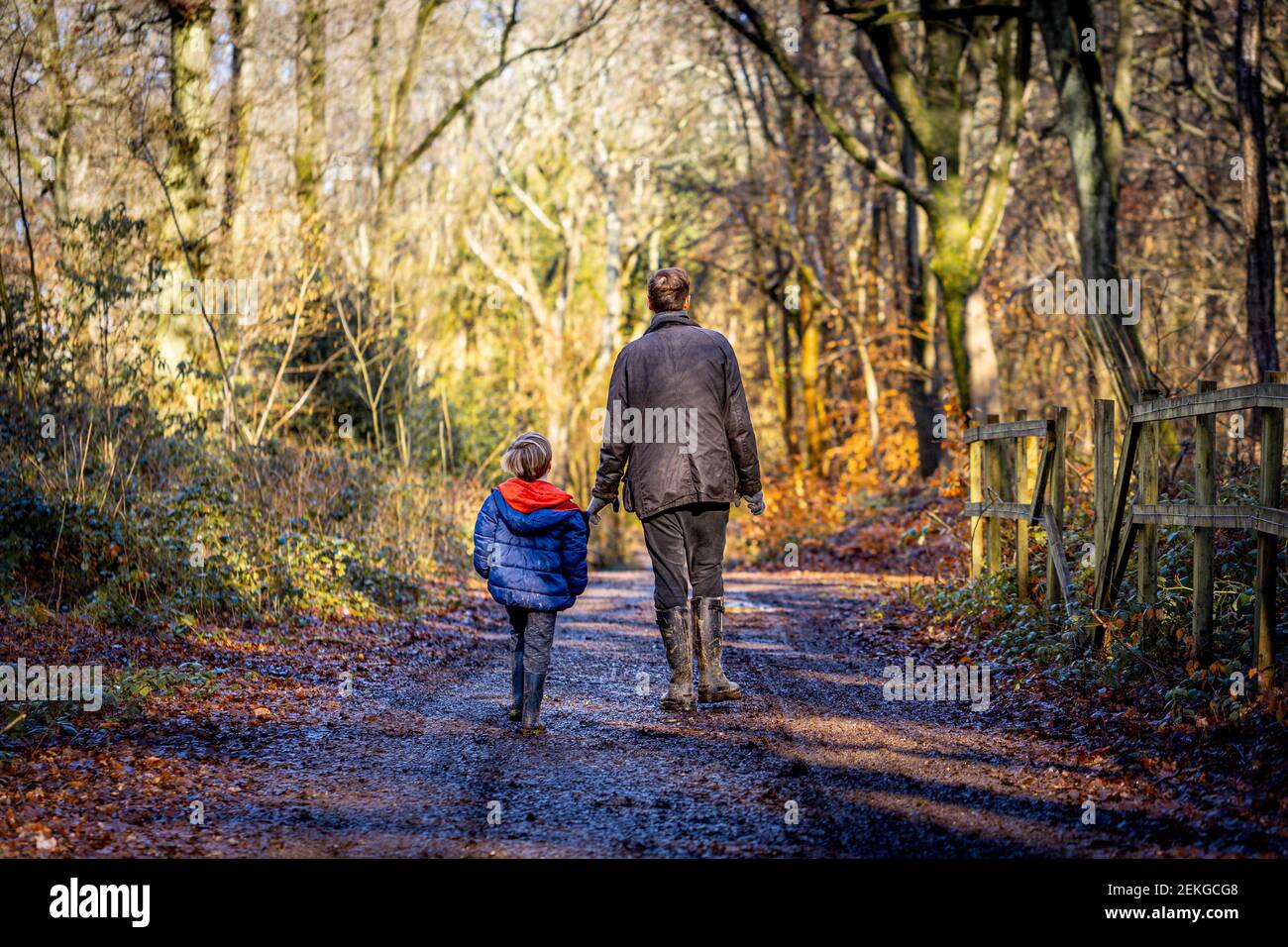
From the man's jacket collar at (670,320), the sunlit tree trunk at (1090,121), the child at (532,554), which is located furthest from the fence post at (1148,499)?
the sunlit tree trunk at (1090,121)

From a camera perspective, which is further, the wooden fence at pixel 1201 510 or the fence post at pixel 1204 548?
the fence post at pixel 1204 548

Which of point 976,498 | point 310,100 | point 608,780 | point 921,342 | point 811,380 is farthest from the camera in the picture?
point 811,380

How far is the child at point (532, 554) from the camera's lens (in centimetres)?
697

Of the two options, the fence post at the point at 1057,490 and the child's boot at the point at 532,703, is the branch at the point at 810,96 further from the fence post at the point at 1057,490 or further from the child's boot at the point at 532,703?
the child's boot at the point at 532,703

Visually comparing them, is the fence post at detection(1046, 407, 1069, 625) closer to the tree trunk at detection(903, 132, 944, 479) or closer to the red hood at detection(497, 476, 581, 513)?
the red hood at detection(497, 476, 581, 513)

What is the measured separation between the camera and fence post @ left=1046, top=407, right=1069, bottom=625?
8969 mm

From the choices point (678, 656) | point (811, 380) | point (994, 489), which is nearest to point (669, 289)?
point (678, 656)

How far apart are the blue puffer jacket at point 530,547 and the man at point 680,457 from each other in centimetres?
24

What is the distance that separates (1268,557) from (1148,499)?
1594mm

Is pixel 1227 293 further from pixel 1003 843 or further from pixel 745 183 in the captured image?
pixel 1003 843

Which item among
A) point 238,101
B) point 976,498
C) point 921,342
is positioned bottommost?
point 976,498

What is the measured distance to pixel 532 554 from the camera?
701 centimetres

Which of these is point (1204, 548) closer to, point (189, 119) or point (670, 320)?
point (670, 320)
